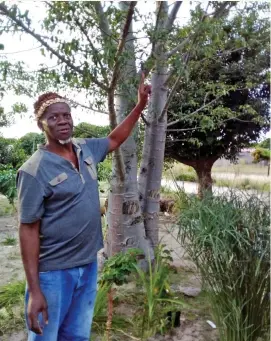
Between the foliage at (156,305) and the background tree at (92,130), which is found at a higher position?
the background tree at (92,130)

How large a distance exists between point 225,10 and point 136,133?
1.47 metres

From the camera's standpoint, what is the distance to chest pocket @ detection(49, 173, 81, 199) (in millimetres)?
1584

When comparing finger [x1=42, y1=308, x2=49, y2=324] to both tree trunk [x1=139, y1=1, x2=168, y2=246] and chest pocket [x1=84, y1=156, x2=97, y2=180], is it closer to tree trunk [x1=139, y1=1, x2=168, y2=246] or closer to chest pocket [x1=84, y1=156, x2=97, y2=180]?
chest pocket [x1=84, y1=156, x2=97, y2=180]

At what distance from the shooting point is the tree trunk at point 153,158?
3.32 m

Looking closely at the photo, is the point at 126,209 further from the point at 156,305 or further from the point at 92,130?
the point at 156,305

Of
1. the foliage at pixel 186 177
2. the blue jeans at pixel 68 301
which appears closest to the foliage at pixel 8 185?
the foliage at pixel 186 177

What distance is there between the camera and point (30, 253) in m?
1.58

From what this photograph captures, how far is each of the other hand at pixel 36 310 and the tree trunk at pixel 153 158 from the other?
2081 mm

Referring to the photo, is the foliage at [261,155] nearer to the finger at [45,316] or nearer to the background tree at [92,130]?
the finger at [45,316]

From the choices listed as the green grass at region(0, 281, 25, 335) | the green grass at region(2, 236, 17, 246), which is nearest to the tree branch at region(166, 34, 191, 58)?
the green grass at region(0, 281, 25, 335)

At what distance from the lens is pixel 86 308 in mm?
1826

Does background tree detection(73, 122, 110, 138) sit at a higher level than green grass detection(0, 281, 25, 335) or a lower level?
higher

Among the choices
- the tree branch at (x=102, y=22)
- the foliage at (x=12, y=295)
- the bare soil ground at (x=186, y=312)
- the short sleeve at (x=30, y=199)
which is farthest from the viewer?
the foliage at (x=12, y=295)

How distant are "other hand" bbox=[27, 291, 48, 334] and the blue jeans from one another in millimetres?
27
